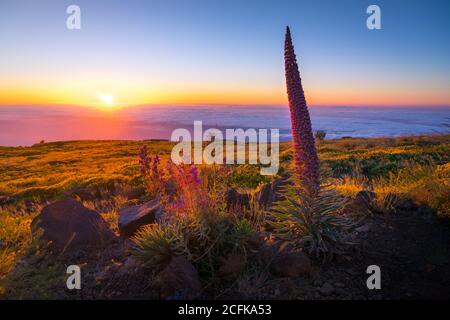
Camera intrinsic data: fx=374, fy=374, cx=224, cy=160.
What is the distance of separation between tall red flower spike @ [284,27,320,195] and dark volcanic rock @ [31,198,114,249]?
3.41 metres

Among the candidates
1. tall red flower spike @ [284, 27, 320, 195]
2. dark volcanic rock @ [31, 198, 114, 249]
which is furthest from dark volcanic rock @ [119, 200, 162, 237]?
tall red flower spike @ [284, 27, 320, 195]

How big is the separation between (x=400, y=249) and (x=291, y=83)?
2840 millimetres

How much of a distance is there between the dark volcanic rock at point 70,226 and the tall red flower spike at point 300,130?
134 inches

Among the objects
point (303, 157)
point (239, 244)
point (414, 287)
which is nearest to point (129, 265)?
point (239, 244)

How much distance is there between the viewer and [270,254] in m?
4.85

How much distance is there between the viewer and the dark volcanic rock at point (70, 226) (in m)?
6.07

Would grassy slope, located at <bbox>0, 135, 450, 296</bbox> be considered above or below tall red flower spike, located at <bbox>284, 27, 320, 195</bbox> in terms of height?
below

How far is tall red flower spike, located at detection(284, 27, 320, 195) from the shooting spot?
4848 millimetres

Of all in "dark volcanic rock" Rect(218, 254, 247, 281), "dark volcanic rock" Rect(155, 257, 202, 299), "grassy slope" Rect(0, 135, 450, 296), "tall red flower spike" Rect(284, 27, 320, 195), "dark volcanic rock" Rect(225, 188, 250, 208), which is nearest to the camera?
"dark volcanic rock" Rect(155, 257, 202, 299)

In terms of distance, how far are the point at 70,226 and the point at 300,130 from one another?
4.10 m

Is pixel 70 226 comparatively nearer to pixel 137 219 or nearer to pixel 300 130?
pixel 137 219

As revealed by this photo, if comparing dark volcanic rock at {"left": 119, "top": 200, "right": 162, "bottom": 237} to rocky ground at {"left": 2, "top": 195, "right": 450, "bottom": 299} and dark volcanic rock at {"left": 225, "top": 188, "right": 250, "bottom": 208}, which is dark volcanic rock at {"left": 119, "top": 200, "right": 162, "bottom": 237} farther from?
dark volcanic rock at {"left": 225, "top": 188, "right": 250, "bottom": 208}
